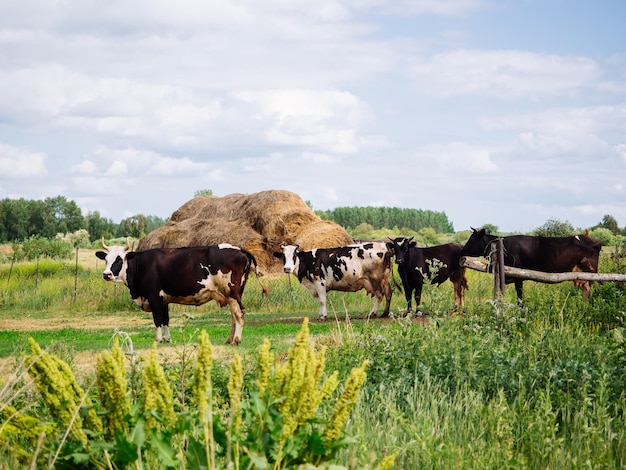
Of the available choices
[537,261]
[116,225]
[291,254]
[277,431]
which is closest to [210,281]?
[291,254]

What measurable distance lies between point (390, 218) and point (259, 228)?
223 ft

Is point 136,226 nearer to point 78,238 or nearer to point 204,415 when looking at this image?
point 78,238

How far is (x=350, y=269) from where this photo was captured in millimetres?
18641

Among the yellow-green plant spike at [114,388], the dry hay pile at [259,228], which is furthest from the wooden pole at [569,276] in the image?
the dry hay pile at [259,228]

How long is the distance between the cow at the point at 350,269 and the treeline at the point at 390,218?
74.6 metres

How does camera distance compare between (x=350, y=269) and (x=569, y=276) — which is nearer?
(x=569, y=276)

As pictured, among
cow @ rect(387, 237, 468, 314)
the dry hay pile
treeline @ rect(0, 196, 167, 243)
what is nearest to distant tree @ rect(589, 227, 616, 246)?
the dry hay pile

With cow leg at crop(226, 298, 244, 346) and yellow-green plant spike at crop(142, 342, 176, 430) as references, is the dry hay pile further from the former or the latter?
yellow-green plant spike at crop(142, 342, 176, 430)

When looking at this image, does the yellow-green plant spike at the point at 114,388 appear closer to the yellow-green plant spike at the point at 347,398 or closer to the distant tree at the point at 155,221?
the yellow-green plant spike at the point at 347,398

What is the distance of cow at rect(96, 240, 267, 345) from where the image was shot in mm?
14266

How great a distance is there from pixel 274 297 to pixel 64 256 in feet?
87.8

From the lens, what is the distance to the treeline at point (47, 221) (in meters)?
77.5

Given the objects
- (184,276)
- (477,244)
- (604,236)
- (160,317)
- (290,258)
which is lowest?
(160,317)

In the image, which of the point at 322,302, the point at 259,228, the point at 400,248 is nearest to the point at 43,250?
the point at 259,228
